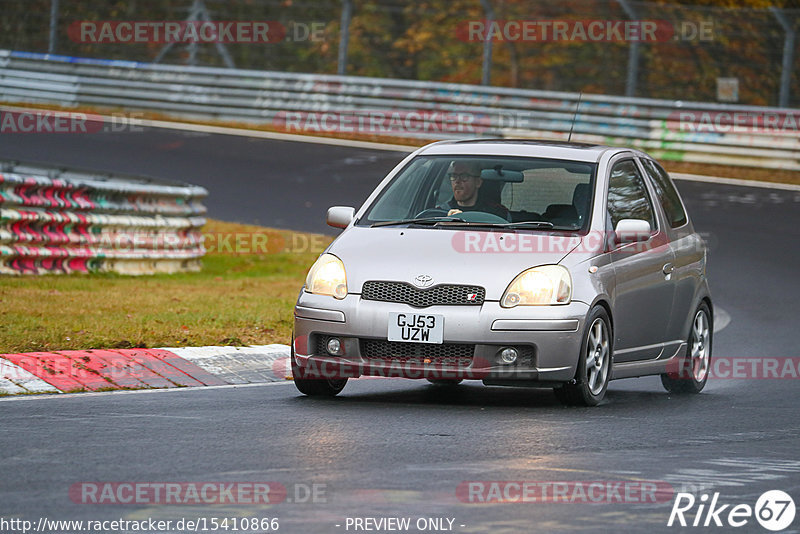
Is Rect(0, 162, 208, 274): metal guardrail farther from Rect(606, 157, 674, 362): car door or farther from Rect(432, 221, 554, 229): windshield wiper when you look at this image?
Rect(606, 157, 674, 362): car door

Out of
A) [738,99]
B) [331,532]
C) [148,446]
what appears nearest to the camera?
[331,532]

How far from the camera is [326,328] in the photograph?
9.35m

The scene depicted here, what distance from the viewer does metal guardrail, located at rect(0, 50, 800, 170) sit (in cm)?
2811

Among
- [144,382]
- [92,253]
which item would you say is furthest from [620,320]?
[92,253]

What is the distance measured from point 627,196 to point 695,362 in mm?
1409

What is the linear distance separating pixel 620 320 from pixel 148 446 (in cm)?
350

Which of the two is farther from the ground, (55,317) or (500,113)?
(500,113)

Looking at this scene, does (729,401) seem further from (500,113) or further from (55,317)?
(500,113)

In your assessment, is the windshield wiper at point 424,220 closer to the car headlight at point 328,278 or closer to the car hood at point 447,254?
the car hood at point 447,254

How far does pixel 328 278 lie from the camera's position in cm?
949

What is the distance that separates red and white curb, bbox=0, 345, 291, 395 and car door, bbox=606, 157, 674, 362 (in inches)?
95.6

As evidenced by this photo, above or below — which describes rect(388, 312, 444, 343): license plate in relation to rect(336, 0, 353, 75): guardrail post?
below

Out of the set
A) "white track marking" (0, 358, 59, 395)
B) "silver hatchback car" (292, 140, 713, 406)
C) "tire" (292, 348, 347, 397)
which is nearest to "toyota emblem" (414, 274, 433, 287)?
"silver hatchback car" (292, 140, 713, 406)

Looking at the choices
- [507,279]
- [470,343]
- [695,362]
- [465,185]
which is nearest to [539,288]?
[507,279]
